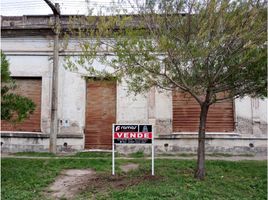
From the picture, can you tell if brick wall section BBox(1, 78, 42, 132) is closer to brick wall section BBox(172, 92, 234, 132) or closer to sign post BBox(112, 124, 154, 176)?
brick wall section BBox(172, 92, 234, 132)

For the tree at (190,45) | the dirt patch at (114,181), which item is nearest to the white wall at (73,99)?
the dirt patch at (114,181)

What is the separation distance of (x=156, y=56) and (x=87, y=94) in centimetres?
662

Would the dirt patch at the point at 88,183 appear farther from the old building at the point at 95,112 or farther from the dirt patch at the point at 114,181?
the old building at the point at 95,112

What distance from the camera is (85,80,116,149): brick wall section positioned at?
13.0 m

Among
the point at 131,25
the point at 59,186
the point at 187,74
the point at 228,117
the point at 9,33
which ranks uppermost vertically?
the point at 9,33

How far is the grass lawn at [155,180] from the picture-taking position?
6.80 metres

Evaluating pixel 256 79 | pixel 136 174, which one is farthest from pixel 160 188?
pixel 256 79

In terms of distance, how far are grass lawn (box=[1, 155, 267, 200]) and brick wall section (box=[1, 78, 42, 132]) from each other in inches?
106

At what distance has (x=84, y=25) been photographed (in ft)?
26.0

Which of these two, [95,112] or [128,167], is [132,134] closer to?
[128,167]

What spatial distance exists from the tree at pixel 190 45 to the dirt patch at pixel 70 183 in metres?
2.69

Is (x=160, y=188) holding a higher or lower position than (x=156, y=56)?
lower

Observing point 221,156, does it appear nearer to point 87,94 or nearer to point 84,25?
point 87,94

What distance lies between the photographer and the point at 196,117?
506 inches
